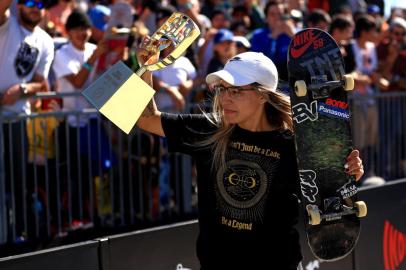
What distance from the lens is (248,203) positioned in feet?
12.0

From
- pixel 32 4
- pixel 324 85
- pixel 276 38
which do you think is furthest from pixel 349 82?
pixel 276 38

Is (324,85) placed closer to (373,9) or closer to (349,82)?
(349,82)

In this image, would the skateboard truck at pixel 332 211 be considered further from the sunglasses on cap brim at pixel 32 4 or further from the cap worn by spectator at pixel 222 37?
the cap worn by spectator at pixel 222 37

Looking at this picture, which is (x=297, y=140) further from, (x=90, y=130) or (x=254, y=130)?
(x=90, y=130)

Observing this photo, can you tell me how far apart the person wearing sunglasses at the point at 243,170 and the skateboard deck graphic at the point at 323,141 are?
89 millimetres

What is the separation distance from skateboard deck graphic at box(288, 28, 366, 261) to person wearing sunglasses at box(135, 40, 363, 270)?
9cm

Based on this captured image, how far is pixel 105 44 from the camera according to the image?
22.5ft

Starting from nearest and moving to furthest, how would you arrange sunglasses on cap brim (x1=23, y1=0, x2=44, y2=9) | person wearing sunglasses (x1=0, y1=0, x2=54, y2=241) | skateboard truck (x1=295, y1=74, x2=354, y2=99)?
skateboard truck (x1=295, y1=74, x2=354, y2=99) → person wearing sunglasses (x1=0, y1=0, x2=54, y2=241) → sunglasses on cap brim (x1=23, y1=0, x2=44, y2=9)

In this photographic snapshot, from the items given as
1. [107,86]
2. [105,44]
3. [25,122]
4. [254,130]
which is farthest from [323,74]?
[105,44]

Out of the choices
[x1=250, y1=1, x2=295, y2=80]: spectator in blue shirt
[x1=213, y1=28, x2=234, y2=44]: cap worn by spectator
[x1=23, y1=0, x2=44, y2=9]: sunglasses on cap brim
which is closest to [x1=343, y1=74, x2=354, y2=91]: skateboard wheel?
[x1=23, y1=0, x2=44, y2=9]: sunglasses on cap brim

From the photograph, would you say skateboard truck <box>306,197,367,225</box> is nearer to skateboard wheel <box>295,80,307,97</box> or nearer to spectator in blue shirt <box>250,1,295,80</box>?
skateboard wheel <box>295,80,307,97</box>

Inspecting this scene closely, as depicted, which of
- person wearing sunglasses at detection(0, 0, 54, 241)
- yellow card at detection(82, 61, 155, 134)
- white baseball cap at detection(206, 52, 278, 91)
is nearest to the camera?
yellow card at detection(82, 61, 155, 134)

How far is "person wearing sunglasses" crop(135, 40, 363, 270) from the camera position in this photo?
3.63 m

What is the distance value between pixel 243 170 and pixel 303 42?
0.73 metres
